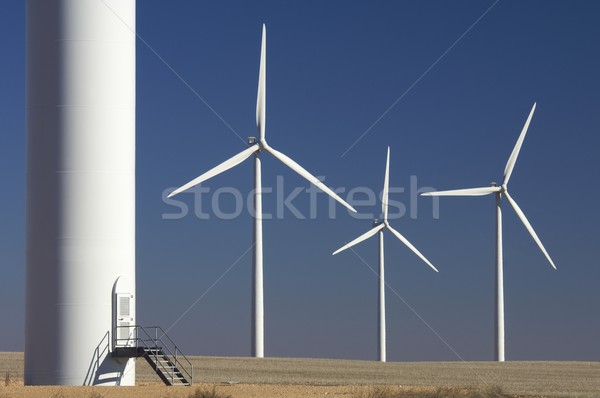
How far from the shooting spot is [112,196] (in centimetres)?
4541

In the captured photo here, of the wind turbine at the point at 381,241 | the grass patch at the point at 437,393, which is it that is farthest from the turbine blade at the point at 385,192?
the grass patch at the point at 437,393

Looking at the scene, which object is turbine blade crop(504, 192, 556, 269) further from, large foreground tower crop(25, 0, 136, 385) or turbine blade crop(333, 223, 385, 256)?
large foreground tower crop(25, 0, 136, 385)

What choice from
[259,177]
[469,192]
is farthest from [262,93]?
[469,192]

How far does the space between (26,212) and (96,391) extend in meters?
8.99

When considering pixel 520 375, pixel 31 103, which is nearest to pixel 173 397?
pixel 31 103

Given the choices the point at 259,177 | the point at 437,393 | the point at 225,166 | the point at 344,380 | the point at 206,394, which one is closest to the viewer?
the point at 206,394

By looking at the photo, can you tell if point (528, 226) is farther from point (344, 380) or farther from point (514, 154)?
point (344, 380)

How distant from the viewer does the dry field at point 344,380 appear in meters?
42.2

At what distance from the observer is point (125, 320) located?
45.7m

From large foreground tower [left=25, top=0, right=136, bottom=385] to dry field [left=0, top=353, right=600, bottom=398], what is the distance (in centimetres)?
216

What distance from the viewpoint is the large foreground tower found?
44.7 metres

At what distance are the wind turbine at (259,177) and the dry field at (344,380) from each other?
8.32 ft

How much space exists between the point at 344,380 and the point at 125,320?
16.2 m

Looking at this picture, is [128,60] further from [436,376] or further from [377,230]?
[377,230]
